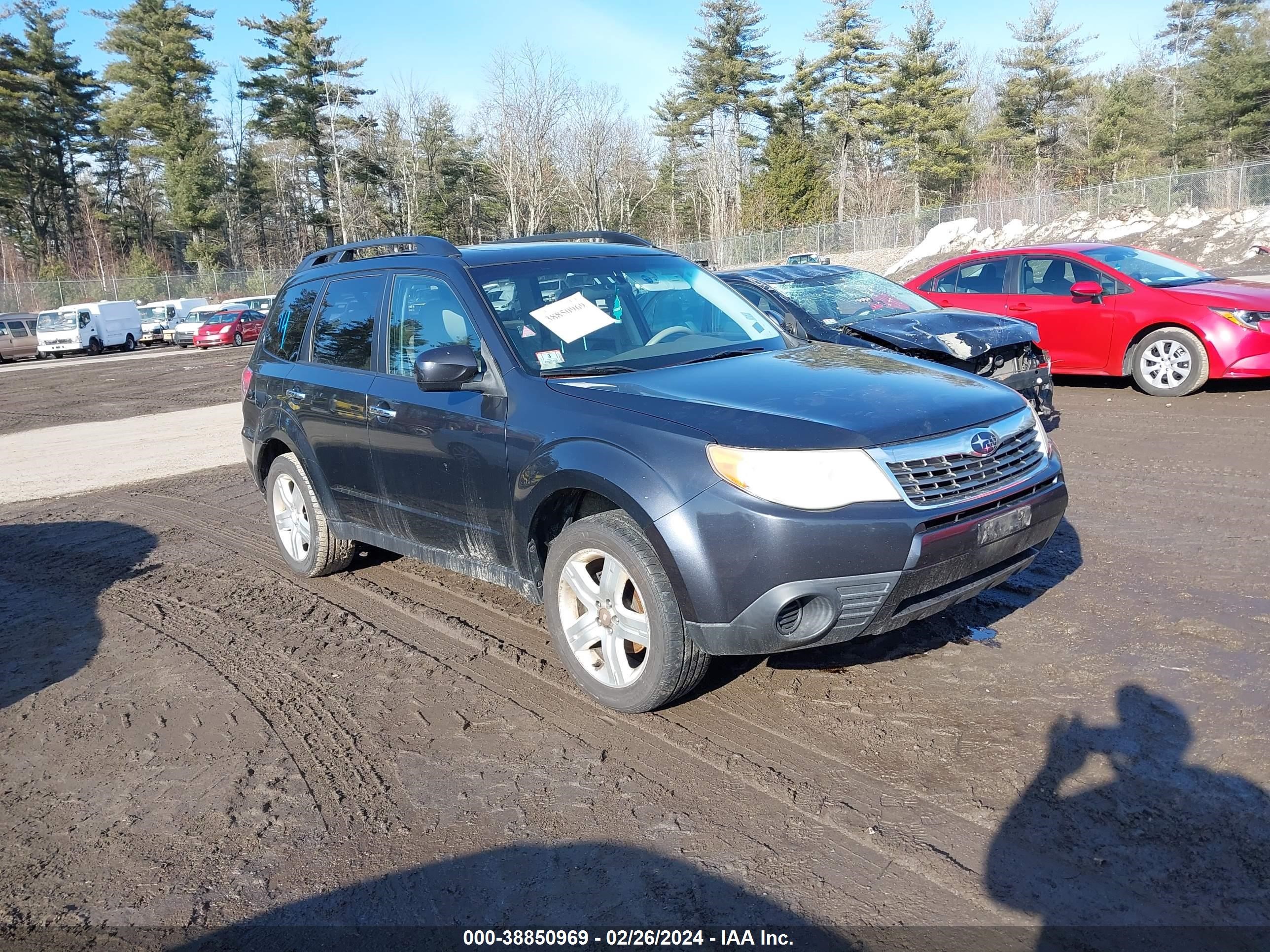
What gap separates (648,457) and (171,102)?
202 feet

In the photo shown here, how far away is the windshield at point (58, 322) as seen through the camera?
3554 cm

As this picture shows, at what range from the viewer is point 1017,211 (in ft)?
132

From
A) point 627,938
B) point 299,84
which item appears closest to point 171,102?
point 299,84

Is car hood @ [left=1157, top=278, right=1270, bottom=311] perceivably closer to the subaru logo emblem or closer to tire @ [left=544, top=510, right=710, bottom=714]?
Answer: the subaru logo emblem

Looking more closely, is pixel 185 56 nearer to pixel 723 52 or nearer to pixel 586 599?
pixel 723 52

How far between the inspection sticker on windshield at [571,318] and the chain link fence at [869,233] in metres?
26.0

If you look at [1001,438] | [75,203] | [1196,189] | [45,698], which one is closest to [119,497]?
[45,698]

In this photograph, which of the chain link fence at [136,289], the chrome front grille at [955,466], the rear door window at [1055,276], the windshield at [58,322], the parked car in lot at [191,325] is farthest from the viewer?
the chain link fence at [136,289]

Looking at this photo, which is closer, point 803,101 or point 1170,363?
point 1170,363

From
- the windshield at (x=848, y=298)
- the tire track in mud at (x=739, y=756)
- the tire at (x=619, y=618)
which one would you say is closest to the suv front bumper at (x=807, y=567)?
the tire at (x=619, y=618)

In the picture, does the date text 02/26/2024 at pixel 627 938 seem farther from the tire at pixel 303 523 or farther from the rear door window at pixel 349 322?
the tire at pixel 303 523

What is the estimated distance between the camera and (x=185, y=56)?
54250mm

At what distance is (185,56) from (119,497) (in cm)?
5521

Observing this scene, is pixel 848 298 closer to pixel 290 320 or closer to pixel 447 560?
pixel 290 320
